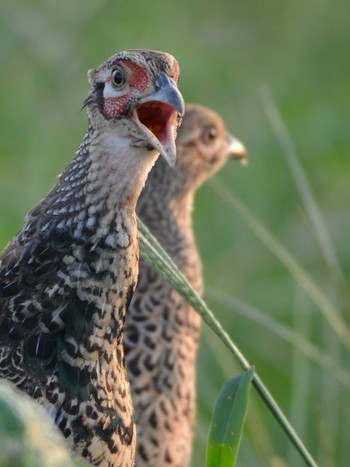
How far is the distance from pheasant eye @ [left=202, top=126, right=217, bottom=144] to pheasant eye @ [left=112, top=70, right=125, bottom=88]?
2.43 meters

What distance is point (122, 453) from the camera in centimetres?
380

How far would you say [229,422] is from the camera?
366 centimetres

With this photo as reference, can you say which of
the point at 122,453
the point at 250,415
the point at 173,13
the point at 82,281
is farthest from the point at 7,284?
the point at 173,13

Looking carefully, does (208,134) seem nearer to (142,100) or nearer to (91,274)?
(142,100)

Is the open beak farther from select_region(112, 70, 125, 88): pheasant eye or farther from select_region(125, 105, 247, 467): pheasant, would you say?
select_region(125, 105, 247, 467): pheasant

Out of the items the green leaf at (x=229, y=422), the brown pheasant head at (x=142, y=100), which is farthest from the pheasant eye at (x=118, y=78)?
the green leaf at (x=229, y=422)

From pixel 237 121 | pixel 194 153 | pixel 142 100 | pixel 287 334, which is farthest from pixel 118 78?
pixel 237 121

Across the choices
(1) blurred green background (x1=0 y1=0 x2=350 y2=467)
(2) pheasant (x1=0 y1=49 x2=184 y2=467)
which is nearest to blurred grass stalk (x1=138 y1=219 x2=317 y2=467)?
(2) pheasant (x1=0 y1=49 x2=184 y2=467)

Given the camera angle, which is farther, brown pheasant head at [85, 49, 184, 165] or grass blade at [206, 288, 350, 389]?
grass blade at [206, 288, 350, 389]

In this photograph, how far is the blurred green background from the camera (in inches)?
298

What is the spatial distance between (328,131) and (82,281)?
4.61 meters

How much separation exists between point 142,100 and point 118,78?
92 mm

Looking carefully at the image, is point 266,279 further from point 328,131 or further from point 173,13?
point 173,13

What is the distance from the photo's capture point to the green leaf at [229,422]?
3.64 meters
